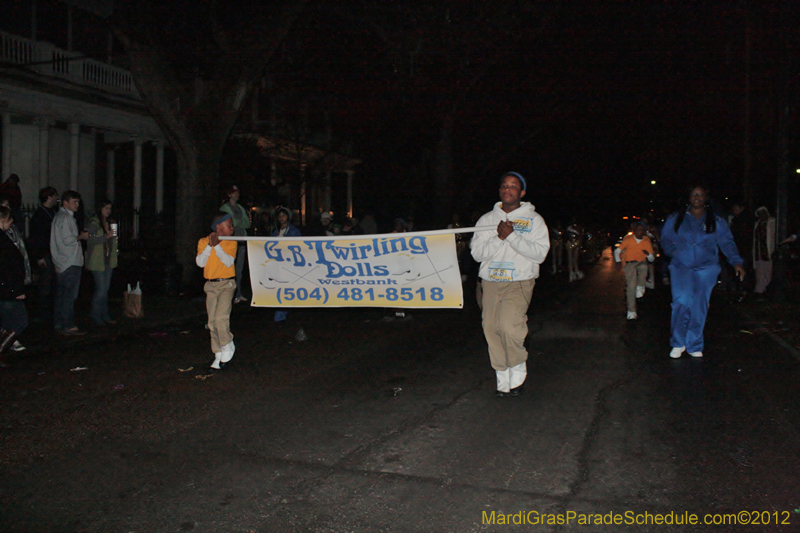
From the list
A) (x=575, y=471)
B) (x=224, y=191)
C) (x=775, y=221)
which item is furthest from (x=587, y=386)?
(x=224, y=191)

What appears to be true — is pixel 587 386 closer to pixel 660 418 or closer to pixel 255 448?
pixel 660 418

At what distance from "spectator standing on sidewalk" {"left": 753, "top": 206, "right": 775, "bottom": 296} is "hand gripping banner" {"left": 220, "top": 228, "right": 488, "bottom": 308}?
10605mm

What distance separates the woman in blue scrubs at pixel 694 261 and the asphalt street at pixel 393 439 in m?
0.42

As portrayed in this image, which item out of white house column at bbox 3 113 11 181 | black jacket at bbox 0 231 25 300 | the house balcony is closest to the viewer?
black jacket at bbox 0 231 25 300

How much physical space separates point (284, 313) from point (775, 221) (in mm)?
10856


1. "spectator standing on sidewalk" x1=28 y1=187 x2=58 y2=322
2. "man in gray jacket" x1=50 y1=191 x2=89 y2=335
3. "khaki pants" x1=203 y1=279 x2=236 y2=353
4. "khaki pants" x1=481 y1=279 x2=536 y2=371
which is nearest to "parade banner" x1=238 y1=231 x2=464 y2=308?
"khaki pants" x1=203 y1=279 x2=236 y2=353

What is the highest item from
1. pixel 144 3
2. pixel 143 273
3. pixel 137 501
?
pixel 144 3

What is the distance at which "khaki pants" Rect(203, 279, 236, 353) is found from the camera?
25.6 feet

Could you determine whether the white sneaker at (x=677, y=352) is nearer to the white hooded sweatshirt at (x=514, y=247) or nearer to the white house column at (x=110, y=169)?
the white hooded sweatshirt at (x=514, y=247)

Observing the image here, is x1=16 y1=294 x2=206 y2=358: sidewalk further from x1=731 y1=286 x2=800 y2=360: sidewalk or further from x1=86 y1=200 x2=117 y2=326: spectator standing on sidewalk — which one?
x1=731 y1=286 x2=800 y2=360: sidewalk

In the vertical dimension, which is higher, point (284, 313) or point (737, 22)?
point (737, 22)

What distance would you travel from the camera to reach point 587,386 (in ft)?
23.8

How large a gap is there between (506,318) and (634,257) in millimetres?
6687

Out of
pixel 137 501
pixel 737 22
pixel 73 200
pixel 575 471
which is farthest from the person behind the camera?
pixel 737 22
